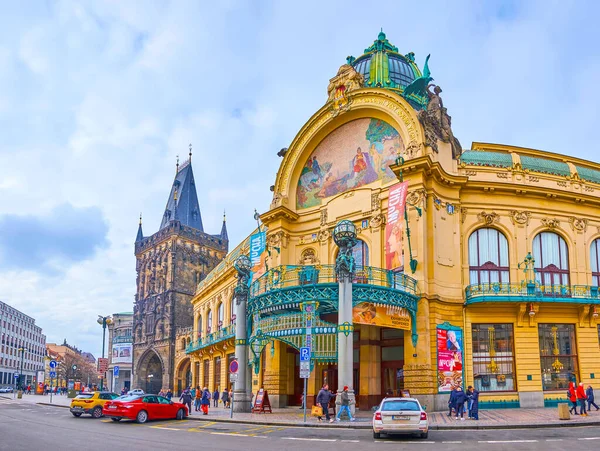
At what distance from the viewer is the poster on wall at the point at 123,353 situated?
3812 inches

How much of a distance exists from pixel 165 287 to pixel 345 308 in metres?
70.1

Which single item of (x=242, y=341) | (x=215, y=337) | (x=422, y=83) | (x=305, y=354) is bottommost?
(x=305, y=354)

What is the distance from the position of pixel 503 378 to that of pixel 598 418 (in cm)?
775

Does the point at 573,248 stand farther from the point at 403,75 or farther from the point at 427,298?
the point at 403,75

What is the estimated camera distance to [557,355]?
32.2m

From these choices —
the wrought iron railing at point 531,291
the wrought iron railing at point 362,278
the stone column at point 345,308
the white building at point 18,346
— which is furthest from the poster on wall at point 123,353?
the stone column at point 345,308

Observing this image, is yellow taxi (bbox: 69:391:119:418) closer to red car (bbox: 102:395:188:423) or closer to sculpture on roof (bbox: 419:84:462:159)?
red car (bbox: 102:395:188:423)

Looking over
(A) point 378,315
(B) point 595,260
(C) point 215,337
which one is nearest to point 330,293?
(A) point 378,315

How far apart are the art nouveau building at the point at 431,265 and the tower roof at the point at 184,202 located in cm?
6665

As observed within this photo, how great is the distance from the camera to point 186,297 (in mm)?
92562

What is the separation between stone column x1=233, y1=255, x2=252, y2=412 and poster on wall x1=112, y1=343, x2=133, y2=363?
7016cm

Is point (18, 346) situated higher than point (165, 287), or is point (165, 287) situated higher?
point (165, 287)

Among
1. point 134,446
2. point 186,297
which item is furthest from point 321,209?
point 186,297

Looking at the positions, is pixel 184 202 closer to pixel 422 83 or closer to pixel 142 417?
pixel 422 83
